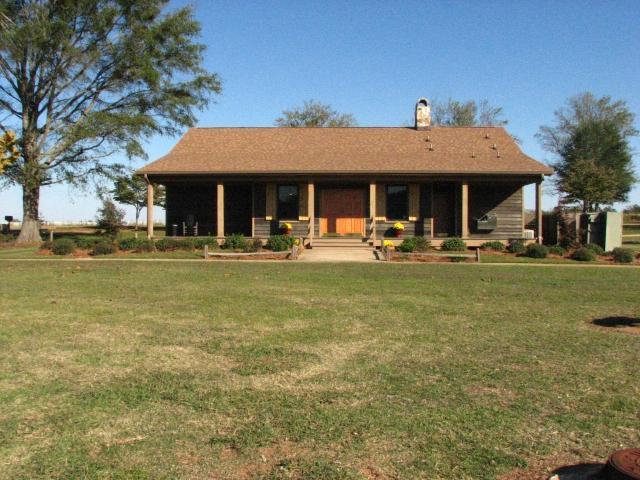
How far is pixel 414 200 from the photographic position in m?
24.8

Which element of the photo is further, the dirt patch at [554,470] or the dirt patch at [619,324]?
the dirt patch at [619,324]

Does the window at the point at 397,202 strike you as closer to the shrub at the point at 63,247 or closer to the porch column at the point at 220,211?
the porch column at the point at 220,211

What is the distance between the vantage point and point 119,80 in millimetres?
30938

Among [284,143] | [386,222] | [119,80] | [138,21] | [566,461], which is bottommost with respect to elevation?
[566,461]

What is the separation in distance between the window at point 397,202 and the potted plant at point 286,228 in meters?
4.24

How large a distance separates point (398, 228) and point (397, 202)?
1.54 metres

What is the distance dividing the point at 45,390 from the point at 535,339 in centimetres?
526

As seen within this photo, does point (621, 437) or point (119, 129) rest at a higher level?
point (119, 129)

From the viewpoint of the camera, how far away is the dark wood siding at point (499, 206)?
2485cm

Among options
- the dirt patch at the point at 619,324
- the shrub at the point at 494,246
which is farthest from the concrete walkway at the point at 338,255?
the dirt patch at the point at 619,324

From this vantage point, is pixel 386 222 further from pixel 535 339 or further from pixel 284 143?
pixel 535 339

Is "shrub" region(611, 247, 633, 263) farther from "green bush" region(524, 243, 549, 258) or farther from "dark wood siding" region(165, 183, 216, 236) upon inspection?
"dark wood siding" region(165, 183, 216, 236)

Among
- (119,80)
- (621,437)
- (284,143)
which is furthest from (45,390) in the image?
(119,80)

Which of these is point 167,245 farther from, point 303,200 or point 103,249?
point 303,200
